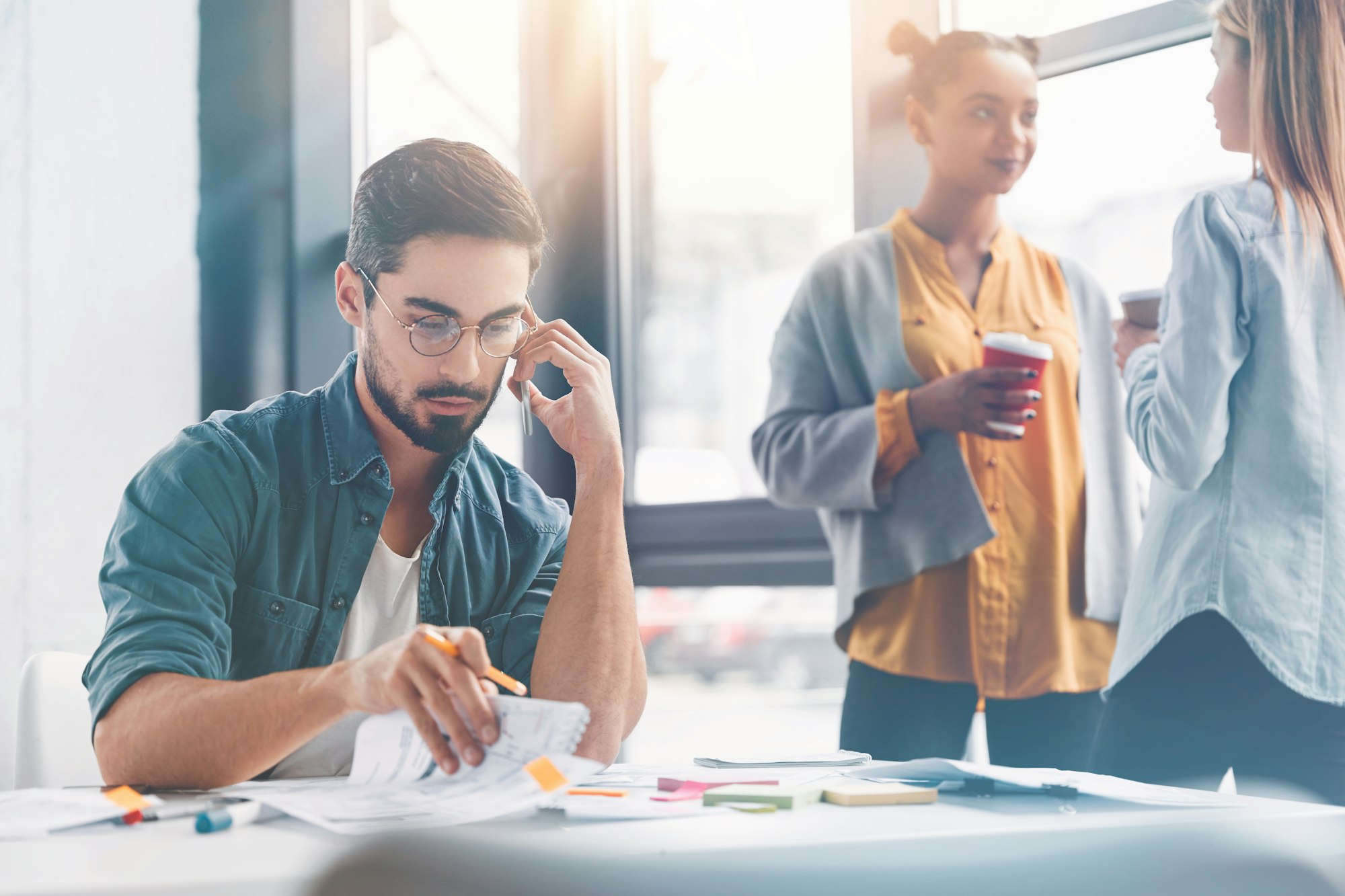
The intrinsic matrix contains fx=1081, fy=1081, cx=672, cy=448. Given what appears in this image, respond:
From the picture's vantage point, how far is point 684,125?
2916 mm

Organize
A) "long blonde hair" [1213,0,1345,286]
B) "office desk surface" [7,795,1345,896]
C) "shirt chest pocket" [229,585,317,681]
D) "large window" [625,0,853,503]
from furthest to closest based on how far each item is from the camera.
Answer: "large window" [625,0,853,503] < "long blonde hair" [1213,0,1345,286] < "shirt chest pocket" [229,585,317,681] < "office desk surface" [7,795,1345,896]

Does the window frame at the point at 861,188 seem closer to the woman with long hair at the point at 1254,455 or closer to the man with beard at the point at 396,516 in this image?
the woman with long hair at the point at 1254,455

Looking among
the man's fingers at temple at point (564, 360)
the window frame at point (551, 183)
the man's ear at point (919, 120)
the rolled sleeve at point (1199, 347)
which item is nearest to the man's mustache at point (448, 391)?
the man's fingers at temple at point (564, 360)

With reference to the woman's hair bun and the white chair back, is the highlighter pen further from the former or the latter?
the woman's hair bun

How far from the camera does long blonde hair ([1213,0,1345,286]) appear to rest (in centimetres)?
143

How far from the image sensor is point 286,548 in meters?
1.35

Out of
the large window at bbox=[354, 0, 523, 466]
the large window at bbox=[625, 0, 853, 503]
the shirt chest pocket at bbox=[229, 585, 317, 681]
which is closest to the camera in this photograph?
the shirt chest pocket at bbox=[229, 585, 317, 681]

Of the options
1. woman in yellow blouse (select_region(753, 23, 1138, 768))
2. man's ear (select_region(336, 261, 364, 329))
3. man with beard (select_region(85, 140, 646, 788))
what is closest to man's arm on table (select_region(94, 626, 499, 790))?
man with beard (select_region(85, 140, 646, 788))

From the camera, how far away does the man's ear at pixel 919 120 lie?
2018mm

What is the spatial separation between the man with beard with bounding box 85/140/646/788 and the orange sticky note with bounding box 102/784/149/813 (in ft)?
0.38

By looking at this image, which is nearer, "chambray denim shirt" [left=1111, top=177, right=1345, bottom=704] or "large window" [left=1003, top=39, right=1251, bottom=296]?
"chambray denim shirt" [left=1111, top=177, right=1345, bottom=704]

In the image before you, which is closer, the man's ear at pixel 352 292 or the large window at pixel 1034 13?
the man's ear at pixel 352 292

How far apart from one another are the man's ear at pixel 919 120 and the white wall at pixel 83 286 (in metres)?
1.53

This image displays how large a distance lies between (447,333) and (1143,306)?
1040 millimetres
